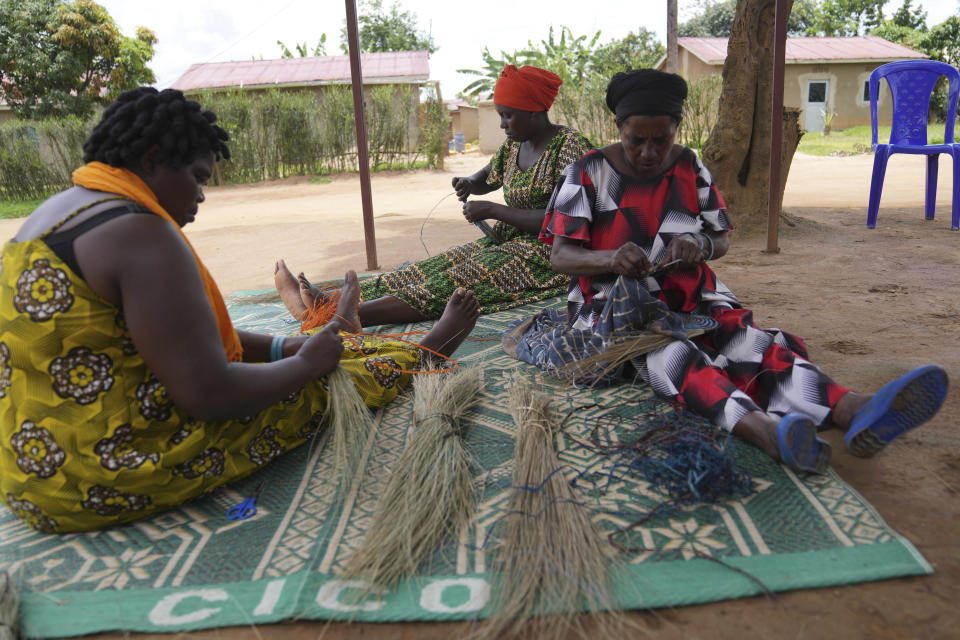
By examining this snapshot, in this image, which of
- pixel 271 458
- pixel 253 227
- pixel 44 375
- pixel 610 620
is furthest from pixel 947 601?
pixel 253 227

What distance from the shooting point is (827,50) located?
22203 millimetres

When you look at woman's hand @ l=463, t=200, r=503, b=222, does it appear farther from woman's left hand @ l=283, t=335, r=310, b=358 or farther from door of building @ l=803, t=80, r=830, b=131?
door of building @ l=803, t=80, r=830, b=131

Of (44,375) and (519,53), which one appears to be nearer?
(44,375)

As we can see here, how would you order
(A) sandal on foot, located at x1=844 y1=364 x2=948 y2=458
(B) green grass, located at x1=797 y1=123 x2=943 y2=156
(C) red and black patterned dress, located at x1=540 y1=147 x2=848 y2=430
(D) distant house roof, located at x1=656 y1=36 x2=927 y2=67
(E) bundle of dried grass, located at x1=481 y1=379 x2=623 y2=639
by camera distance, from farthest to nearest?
(D) distant house roof, located at x1=656 y1=36 x2=927 y2=67
(B) green grass, located at x1=797 y1=123 x2=943 y2=156
(C) red and black patterned dress, located at x1=540 y1=147 x2=848 y2=430
(A) sandal on foot, located at x1=844 y1=364 x2=948 y2=458
(E) bundle of dried grass, located at x1=481 y1=379 x2=623 y2=639

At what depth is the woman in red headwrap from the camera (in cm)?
Answer: 349

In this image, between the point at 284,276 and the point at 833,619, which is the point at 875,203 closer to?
the point at 284,276

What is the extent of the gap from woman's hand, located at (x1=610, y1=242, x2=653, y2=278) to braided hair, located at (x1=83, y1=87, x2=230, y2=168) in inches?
54.8

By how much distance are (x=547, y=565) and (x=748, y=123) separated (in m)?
5.39

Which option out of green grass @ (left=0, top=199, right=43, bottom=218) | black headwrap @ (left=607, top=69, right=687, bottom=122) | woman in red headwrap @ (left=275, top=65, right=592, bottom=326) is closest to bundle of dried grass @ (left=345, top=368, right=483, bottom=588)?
black headwrap @ (left=607, top=69, right=687, bottom=122)

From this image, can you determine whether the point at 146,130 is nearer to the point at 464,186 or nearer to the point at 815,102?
the point at 464,186

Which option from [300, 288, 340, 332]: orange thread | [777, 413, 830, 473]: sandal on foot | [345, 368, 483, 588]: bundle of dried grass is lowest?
[345, 368, 483, 588]: bundle of dried grass

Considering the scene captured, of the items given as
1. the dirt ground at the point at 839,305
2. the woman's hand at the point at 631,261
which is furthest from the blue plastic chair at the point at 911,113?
the woman's hand at the point at 631,261

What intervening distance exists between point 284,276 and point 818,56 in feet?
76.6

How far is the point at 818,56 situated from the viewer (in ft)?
71.0
